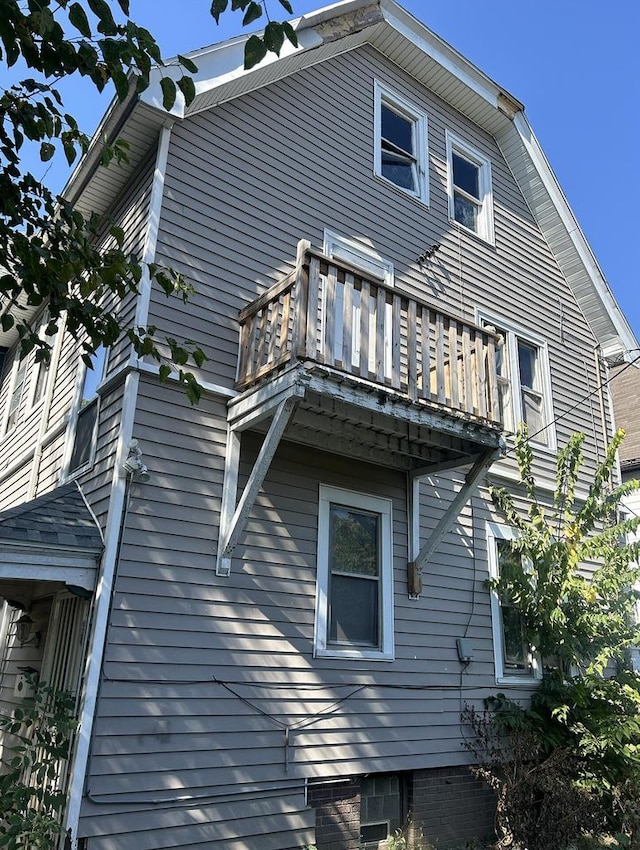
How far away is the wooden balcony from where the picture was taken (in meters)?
5.75

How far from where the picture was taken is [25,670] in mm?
6895

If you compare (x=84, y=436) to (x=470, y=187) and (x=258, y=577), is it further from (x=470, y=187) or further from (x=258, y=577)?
(x=470, y=187)

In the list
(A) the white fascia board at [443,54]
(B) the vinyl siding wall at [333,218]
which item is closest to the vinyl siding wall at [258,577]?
(B) the vinyl siding wall at [333,218]

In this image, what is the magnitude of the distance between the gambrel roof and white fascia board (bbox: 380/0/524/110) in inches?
0.5

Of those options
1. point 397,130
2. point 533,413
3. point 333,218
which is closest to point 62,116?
point 333,218

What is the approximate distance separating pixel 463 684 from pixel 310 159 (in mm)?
6118

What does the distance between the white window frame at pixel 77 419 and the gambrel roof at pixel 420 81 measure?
1992 mm

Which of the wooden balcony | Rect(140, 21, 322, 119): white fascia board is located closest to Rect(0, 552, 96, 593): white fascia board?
the wooden balcony

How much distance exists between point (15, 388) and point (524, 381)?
818 cm

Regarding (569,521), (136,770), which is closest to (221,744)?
(136,770)

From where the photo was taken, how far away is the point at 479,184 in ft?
35.1

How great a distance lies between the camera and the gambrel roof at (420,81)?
273 inches

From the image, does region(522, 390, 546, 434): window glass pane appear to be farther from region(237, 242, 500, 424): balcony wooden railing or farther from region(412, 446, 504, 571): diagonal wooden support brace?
region(237, 242, 500, 424): balcony wooden railing

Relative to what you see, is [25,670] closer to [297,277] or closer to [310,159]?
[297,277]
